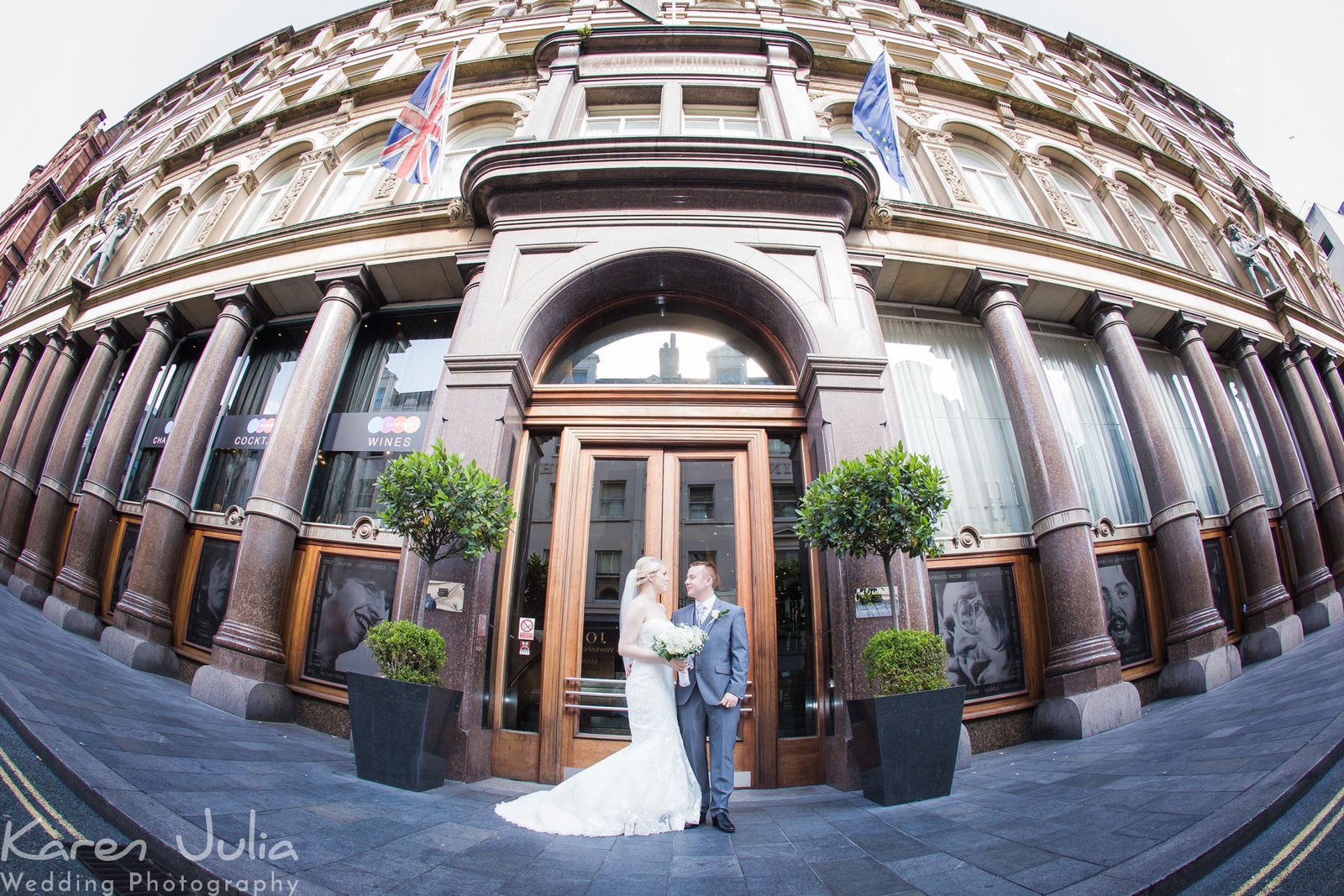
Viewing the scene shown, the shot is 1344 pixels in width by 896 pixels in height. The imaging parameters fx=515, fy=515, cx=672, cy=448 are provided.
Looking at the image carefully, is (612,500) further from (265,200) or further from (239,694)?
(265,200)

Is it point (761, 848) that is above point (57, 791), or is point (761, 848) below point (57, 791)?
below

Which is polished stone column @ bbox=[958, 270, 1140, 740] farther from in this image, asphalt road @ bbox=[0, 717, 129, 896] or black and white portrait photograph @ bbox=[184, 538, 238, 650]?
black and white portrait photograph @ bbox=[184, 538, 238, 650]

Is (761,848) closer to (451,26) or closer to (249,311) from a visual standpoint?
(249,311)

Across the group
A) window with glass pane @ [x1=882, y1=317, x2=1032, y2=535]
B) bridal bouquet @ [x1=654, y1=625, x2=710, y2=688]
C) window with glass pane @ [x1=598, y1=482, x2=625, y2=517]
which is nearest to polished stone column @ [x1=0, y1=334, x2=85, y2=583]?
A: window with glass pane @ [x1=598, y1=482, x2=625, y2=517]

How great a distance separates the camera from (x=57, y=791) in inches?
122

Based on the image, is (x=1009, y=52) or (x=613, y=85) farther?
(x=1009, y=52)

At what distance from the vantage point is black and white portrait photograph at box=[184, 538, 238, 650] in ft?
27.9

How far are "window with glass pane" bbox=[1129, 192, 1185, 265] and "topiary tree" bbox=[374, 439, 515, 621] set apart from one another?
15987 millimetres

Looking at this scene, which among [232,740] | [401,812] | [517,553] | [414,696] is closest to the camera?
[401,812]

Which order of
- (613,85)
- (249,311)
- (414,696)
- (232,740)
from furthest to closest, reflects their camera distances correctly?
(613,85) → (249,311) → (232,740) → (414,696)

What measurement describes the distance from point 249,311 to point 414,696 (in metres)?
9.70

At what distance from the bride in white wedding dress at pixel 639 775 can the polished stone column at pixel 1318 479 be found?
40.4 ft

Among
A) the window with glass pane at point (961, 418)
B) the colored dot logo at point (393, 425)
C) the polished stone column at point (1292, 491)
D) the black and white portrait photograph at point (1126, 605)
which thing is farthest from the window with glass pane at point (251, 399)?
the polished stone column at point (1292, 491)

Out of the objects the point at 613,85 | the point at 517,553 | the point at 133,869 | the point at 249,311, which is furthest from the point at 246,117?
the point at 133,869
